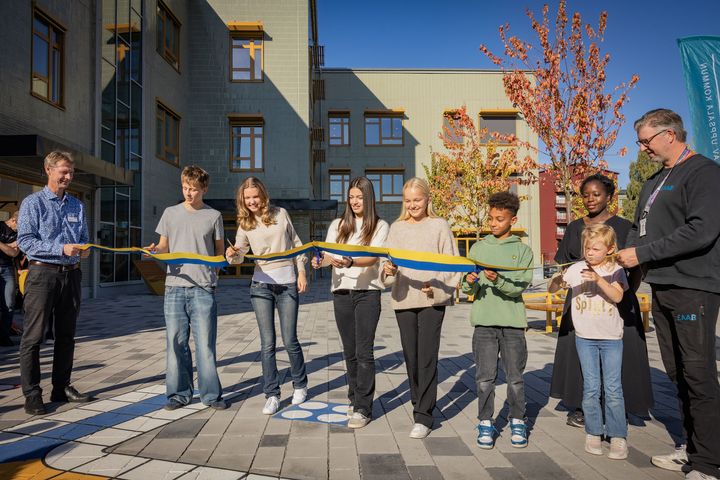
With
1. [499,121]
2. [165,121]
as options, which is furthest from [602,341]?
[499,121]

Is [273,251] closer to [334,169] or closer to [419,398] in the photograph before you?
[419,398]

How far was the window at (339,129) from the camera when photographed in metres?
31.2

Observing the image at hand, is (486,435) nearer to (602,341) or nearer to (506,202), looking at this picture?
(602,341)

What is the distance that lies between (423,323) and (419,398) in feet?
1.89

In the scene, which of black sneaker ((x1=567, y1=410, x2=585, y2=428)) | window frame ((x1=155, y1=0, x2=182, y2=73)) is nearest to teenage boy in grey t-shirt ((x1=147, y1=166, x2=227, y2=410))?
black sneaker ((x1=567, y1=410, x2=585, y2=428))

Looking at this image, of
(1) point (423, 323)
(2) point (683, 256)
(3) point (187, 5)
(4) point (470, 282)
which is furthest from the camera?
(3) point (187, 5)

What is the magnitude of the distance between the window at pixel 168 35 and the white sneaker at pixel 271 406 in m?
19.6

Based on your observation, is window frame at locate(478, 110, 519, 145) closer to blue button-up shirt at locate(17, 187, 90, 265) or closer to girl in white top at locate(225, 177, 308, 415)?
girl in white top at locate(225, 177, 308, 415)

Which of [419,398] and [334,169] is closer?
[419,398]

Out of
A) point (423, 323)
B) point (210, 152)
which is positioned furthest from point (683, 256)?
point (210, 152)

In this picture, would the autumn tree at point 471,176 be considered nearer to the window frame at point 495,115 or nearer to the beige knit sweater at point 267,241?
the window frame at point 495,115

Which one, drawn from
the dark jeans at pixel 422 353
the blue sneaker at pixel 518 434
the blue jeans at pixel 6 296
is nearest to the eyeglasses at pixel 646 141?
the dark jeans at pixel 422 353

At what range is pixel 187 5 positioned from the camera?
23234 millimetres

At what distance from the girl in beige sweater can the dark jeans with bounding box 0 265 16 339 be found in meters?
6.55
